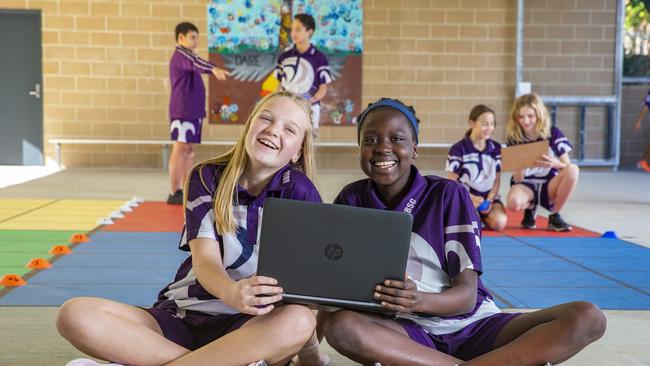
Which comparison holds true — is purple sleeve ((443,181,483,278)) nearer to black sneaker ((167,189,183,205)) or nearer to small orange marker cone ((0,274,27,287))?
small orange marker cone ((0,274,27,287))

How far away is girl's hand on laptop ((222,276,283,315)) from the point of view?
1.75 m

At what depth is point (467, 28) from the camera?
9.82 m

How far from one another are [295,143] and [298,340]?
0.55 metres

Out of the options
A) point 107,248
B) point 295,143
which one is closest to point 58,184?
point 107,248

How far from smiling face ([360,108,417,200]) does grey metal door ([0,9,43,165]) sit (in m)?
8.38

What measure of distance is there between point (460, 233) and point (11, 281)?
6.51 ft

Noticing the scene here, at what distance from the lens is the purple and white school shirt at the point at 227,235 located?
2.03 metres

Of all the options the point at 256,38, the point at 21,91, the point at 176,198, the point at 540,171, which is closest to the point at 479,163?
the point at 540,171

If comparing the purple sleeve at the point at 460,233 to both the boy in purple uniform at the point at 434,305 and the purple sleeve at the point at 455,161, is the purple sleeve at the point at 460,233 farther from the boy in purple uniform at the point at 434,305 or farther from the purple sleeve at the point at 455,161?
the purple sleeve at the point at 455,161

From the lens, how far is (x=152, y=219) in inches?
202

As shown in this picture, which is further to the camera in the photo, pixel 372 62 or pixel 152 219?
pixel 372 62

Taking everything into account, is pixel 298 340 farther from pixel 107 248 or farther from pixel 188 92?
pixel 188 92

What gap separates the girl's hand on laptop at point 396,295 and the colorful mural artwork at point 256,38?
7797 millimetres

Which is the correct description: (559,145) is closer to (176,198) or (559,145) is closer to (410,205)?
(176,198)
